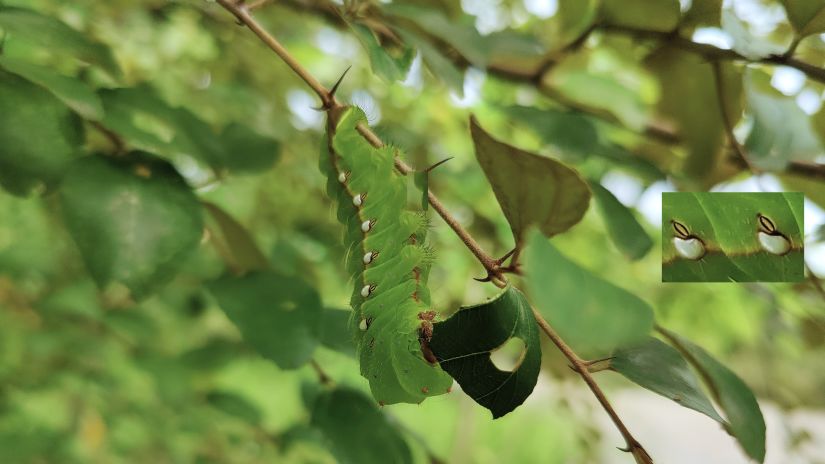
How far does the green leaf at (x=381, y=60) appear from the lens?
1.22 ft

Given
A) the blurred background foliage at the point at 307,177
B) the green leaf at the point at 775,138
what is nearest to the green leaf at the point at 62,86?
the blurred background foliage at the point at 307,177

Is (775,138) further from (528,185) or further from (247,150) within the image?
(247,150)

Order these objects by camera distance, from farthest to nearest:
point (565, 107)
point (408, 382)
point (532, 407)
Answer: point (532, 407)
point (565, 107)
point (408, 382)

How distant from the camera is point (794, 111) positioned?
52cm

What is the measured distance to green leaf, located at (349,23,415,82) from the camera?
37 centimetres

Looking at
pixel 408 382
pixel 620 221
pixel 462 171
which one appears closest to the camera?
pixel 408 382

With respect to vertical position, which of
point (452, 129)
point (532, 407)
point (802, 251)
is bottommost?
point (532, 407)

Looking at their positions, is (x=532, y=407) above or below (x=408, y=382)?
below

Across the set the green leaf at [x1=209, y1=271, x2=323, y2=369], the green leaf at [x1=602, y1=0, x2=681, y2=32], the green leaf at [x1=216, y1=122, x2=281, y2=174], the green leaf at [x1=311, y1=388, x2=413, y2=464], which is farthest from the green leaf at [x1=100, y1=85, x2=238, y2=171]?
the green leaf at [x1=602, y1=0, x2=681, y2=32]

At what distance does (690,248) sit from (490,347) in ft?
0.43

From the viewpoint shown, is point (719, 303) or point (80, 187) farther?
point (719, 303)

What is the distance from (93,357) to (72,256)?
325mm

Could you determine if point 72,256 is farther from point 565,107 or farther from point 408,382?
point 408,382

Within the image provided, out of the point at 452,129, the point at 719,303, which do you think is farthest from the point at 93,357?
the point at 719,303
